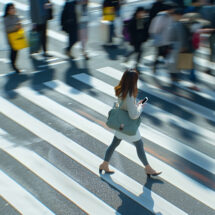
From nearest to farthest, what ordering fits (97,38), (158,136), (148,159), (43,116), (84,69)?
(148,159) < (158,136) < (43,116) < (84,69) < (97,38)

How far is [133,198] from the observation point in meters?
6.38

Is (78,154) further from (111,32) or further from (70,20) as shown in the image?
(111,32)

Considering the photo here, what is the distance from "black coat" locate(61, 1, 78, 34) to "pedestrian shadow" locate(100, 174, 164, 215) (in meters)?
6.00

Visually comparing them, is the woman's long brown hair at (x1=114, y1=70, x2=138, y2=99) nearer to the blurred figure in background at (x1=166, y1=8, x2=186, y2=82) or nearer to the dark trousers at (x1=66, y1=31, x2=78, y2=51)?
the blurred figure in background at (x1=166, y1=8, x2=186, y2=82)

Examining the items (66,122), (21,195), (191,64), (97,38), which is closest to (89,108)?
(66,122)

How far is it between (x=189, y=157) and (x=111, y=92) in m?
3.19

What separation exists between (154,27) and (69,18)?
2459 mm

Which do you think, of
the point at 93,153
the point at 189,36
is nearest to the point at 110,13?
the point at 189,36

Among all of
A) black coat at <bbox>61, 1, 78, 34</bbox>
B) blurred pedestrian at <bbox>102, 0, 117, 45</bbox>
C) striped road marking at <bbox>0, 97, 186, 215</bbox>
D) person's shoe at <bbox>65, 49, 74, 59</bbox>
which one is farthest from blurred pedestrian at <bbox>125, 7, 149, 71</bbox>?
striped road marking at <bbox>0, 97, 186, 215</bbox>

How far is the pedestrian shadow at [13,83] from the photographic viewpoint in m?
9.88

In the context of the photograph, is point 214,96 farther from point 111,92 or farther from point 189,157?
point 189,157

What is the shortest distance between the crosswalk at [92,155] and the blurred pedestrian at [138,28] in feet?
4.79

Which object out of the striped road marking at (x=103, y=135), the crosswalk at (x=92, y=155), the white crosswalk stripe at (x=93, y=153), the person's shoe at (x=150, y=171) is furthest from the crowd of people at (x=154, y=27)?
the person's shoe at (x=150, y=171)

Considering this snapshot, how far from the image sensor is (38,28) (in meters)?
12.1
